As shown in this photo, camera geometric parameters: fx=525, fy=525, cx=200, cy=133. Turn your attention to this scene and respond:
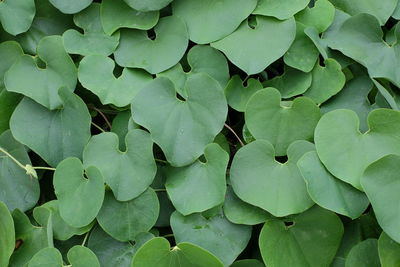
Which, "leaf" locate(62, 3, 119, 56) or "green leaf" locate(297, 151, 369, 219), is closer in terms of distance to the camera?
"green leaf" locate(297, 151, 369, 219)

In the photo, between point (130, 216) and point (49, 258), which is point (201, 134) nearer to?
point (130, 216)

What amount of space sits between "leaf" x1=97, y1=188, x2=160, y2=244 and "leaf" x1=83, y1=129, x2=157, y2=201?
0.02 m

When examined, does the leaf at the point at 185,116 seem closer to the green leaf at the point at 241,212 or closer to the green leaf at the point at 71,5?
the green leaf at the point at 241,212

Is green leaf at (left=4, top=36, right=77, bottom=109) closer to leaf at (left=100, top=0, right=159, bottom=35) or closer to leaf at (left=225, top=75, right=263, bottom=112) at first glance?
leaf at (left=100, top=0, right=159, bottom=35)

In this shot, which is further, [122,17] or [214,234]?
[122,17]

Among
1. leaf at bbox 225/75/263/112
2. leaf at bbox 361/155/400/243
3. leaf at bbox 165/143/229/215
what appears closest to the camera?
leaf at bbox 361/155/400/243

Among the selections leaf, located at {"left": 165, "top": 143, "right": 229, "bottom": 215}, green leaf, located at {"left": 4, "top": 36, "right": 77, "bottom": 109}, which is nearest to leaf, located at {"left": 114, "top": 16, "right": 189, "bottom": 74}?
green leaf, located at {"left": 4, "top": 36, "right": 77, "bottom": 109}

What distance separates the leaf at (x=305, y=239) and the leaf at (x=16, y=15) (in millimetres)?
671

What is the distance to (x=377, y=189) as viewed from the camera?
2.87ft

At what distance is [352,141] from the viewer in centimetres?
93

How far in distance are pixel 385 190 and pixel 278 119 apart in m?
0.24

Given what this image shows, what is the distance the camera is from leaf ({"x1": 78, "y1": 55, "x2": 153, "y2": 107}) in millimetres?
1063

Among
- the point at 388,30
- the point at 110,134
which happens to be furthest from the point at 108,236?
the point at 388,30

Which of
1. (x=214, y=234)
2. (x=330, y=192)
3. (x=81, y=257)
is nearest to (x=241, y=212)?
(x=214, y=234)
